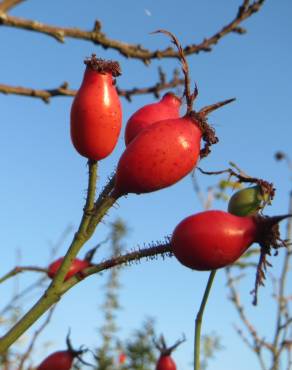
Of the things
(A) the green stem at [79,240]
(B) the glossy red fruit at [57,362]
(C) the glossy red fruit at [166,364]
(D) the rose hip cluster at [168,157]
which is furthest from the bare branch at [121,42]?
(C) the glossy red fruit at [166,364]

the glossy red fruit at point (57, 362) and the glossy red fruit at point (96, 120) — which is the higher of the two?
the glossy red fruit at point (96, 120)

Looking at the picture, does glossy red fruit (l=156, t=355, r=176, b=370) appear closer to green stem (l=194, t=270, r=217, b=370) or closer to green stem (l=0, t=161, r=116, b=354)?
green stem (l=194, t=270, r=217, b=370)

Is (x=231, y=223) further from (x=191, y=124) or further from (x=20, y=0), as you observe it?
(x=20, y=0)

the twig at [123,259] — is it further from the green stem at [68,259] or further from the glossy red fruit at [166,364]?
the glossy red fruit at [166,364]

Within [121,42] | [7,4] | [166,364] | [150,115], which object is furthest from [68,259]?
[166,364]

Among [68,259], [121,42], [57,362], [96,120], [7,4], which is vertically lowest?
[57,362]

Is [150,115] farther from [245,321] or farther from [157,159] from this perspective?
[245,321]

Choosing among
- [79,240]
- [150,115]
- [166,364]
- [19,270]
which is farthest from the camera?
[166,364]
